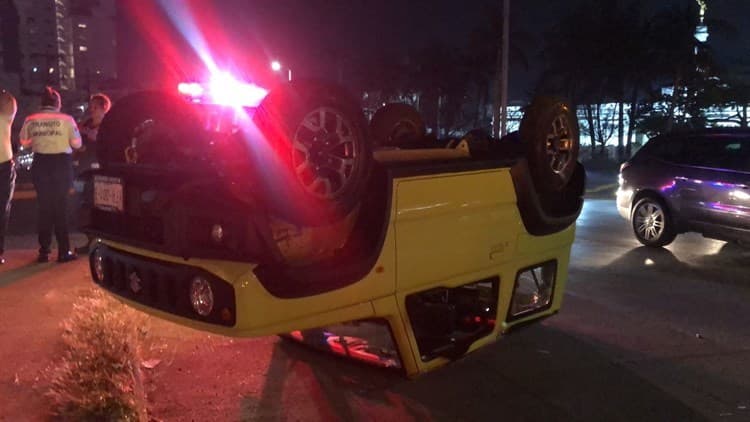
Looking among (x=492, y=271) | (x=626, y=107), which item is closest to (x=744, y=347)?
(x=492, y=271)

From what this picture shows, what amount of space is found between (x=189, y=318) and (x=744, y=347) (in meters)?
4.36

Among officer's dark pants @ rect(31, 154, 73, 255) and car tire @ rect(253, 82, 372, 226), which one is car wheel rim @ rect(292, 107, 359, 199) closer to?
car tire @ rect(253, 82, 372, 226)

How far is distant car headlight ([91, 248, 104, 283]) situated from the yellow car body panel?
12 cm

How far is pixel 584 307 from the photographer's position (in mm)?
6520

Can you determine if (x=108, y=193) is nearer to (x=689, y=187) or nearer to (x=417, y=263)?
(x=417, y=263)

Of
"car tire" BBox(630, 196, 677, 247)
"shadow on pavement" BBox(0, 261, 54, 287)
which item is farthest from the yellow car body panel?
"car tire" BBox(630, 196, 677, 247)

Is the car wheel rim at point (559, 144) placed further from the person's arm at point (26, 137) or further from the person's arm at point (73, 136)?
the person's arm at point (26, 137)

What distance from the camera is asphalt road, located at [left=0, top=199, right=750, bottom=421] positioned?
4.25 meters

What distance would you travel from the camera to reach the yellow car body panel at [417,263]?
10.6 feet

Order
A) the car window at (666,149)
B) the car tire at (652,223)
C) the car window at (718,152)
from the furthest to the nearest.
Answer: the car window at (666,149) < the car tire at (652,223) < the car window at (718,152)

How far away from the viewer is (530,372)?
4.88 m

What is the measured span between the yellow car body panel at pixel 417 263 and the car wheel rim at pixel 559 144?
50cm

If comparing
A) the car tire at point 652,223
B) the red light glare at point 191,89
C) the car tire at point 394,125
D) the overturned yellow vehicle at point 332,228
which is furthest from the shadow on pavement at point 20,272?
the car tire at point 652,223

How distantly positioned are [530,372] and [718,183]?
530cm
